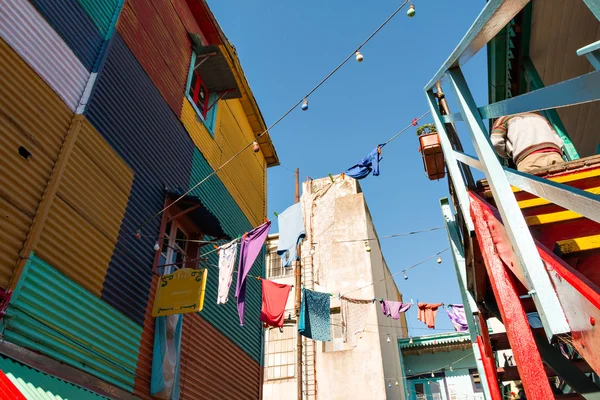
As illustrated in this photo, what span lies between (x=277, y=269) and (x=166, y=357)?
16.1 metres

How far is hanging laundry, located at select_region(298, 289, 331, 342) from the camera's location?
41.7 feet

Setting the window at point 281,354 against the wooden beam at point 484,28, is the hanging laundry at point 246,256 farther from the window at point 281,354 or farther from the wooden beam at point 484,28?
the window at point 281,354

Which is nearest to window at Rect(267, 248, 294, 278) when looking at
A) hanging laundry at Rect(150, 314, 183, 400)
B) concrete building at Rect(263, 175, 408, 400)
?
concrete building at Rect(263, 175, 408, 400)

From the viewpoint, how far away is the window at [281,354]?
19.6 metres

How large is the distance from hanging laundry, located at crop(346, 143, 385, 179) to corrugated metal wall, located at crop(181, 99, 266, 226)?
11.6 feet

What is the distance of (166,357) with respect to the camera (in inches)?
294

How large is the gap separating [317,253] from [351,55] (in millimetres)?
16388

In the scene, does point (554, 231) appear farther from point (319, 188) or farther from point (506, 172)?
point (319, 188)

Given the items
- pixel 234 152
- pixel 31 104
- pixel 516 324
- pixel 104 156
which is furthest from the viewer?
pixel 234 152

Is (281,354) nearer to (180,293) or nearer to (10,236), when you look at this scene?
(180,293)

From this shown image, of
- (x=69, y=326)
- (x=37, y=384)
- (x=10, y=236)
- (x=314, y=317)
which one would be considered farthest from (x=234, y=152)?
(x=37, y=384)

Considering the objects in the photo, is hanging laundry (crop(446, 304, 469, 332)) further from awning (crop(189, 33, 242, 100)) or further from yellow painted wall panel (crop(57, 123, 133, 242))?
yellow painted wall panel (crop(57, 123, 133, 242))

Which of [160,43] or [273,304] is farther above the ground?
[160,43]

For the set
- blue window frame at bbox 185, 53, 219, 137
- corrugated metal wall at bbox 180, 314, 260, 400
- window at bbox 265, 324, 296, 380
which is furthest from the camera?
window at bbox 265, 324, 296, 380
